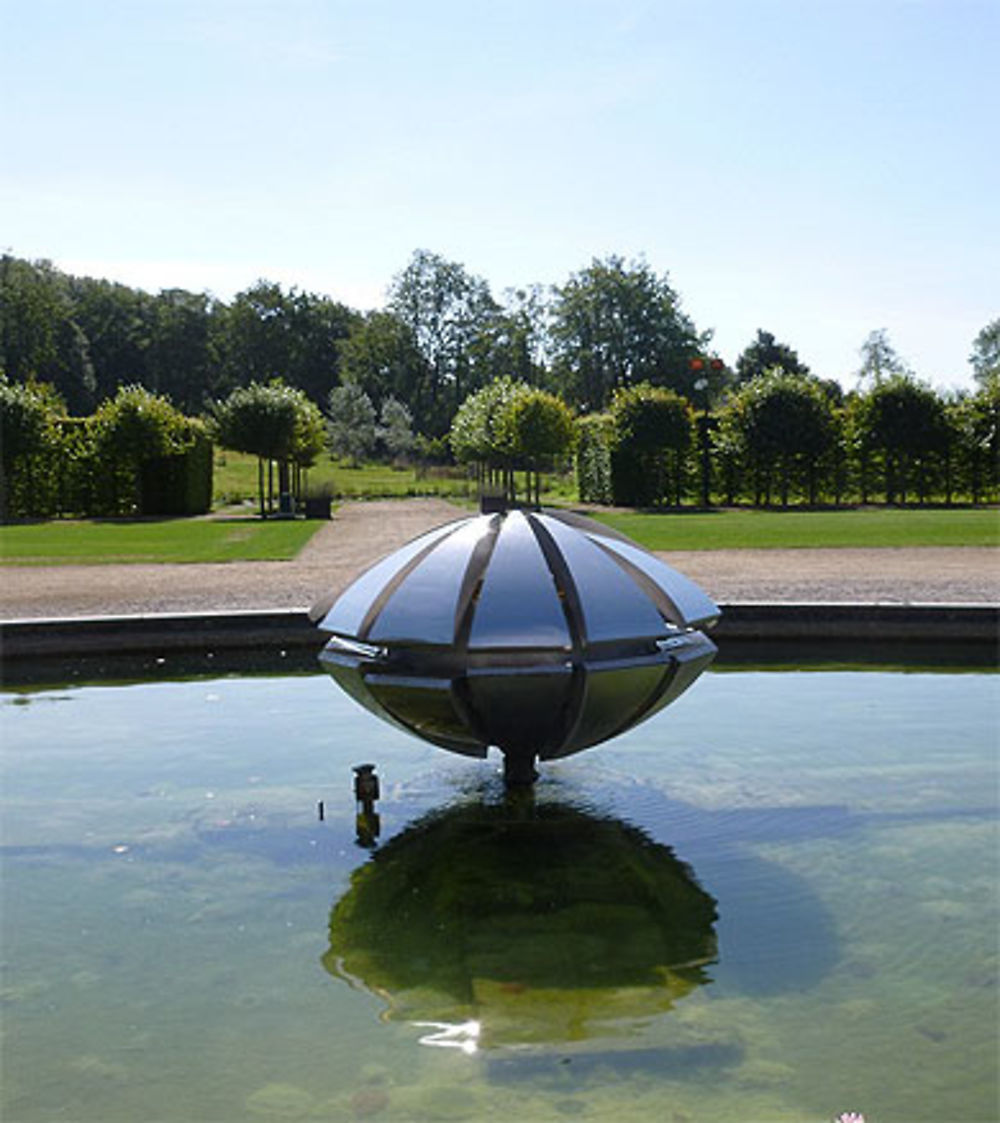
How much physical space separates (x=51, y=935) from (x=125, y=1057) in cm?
125

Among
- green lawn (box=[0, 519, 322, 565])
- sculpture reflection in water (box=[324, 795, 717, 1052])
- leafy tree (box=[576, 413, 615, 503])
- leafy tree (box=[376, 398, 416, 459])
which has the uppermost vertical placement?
leafy tree (box=[376, 398, 416, 459])

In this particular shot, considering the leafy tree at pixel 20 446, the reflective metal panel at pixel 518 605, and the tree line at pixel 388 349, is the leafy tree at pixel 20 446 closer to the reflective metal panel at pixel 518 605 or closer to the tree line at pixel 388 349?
the tree line at pixel 388 349

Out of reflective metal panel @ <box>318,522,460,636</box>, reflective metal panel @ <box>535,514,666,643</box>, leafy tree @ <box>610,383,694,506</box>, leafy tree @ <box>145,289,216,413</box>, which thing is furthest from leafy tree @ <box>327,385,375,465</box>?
reflective metal panel @ <box>535,514,666,643</box>

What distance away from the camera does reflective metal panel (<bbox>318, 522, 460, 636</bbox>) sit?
20.7 ft

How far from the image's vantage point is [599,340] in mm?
90688

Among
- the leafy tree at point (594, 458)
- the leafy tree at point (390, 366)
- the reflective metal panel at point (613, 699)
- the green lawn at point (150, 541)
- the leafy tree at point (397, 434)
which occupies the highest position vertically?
the leafy tree at point (390, 366)

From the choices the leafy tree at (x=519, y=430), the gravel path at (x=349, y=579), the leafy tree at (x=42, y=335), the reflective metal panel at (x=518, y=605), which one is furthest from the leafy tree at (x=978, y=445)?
the leafy tree at (x=42, y=335)

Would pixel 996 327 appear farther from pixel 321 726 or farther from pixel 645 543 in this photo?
pixel 321 726

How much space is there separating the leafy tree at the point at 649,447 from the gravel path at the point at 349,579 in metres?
19.2

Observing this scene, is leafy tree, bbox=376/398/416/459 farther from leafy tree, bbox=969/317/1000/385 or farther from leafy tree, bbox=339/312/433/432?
A: leafy tree, bbox=969/317/1000/385

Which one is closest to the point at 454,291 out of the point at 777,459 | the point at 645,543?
the point at 777,459

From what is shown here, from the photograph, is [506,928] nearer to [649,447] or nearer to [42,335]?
[649,447]

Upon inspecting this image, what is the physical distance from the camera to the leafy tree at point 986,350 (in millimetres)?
130625

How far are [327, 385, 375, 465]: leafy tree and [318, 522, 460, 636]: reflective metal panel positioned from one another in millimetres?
64994
